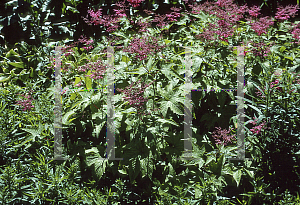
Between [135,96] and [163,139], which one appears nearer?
[135,96]

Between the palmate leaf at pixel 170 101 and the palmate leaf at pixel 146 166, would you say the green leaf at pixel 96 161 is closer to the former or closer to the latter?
the palmate leaf at pixel 146 166

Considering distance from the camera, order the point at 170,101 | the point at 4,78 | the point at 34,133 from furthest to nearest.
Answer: the point at 4,78 → the point at 34,133 → the point at 170,101

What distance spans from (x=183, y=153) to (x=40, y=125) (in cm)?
140

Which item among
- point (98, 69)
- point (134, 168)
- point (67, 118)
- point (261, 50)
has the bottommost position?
point (134, 168)

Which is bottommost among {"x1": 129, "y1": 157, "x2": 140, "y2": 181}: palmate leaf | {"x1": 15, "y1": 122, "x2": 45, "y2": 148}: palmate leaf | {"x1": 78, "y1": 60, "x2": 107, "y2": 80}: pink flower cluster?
{"x1": 129, "y1": 157, "x2": 140, "y2": 181}: palmate leaf

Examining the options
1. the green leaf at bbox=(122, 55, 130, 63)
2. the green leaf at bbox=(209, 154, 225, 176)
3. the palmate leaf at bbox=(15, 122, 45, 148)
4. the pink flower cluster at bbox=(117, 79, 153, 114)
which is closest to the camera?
the pink flower cluster at bbox=(117, 79, 153, 114)

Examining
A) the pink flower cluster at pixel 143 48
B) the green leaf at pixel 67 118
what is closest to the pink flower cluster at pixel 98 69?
the pink flower cluster at pixel 143 48

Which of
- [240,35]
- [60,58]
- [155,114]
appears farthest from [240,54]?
[60,58]

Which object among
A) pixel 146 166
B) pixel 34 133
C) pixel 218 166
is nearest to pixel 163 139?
pixel 146 166

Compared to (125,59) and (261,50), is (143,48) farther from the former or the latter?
(261,50)

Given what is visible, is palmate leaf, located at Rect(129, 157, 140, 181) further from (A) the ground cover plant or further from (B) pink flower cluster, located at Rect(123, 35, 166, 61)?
(B) pink flower cluster, located at Rect(123, 35, 166, 61)

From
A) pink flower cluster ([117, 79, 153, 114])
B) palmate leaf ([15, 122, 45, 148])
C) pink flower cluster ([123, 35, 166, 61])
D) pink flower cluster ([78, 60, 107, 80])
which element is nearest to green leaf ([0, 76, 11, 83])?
palmate leaf ([15, 122, 45, 148])

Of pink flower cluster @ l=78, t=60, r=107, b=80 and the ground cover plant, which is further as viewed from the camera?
pink flower cluster @ l=78, t=60, r=107, b=80

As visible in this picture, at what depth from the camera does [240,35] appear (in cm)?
336
